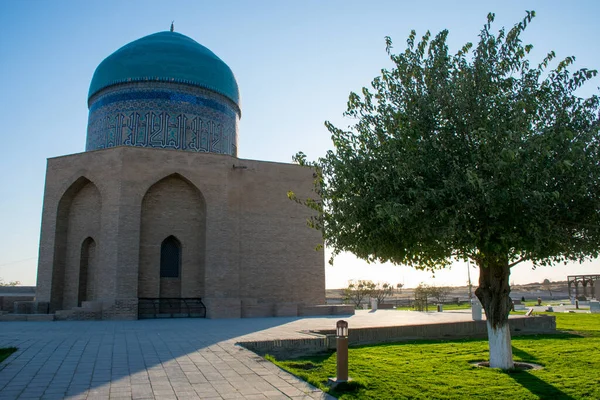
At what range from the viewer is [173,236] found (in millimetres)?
15359

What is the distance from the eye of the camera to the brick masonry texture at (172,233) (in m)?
14.3

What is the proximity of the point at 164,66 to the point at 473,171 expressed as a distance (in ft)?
48.8

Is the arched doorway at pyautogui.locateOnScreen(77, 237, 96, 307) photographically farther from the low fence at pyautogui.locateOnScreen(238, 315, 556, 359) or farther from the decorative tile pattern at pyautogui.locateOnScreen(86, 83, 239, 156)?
the low fence at pyautogui.locateOnScreen(238, 315, 556, 359)

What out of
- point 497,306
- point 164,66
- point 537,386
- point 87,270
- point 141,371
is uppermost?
point 164,66

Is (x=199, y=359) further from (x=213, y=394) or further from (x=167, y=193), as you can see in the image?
(x=167, y=193)

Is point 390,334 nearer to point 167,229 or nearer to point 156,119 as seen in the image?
point 167,229

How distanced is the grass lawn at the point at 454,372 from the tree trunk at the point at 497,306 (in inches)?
10.0

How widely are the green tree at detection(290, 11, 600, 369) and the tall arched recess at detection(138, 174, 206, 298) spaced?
9.31 metres

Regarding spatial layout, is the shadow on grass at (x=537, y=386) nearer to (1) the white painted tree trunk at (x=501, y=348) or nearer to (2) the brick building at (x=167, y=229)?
(1) the white painted tree trunk at (x=501, y=348)

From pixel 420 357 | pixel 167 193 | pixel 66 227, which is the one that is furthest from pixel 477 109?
pixel 66 227

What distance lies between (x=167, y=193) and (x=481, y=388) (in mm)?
11992

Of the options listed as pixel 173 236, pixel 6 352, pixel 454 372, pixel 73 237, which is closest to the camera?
pixel 454 372

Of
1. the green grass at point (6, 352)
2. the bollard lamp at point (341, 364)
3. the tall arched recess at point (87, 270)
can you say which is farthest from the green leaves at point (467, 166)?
the tall arched recess at point (87, 270)

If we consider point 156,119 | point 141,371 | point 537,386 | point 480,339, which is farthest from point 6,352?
point 156,119
